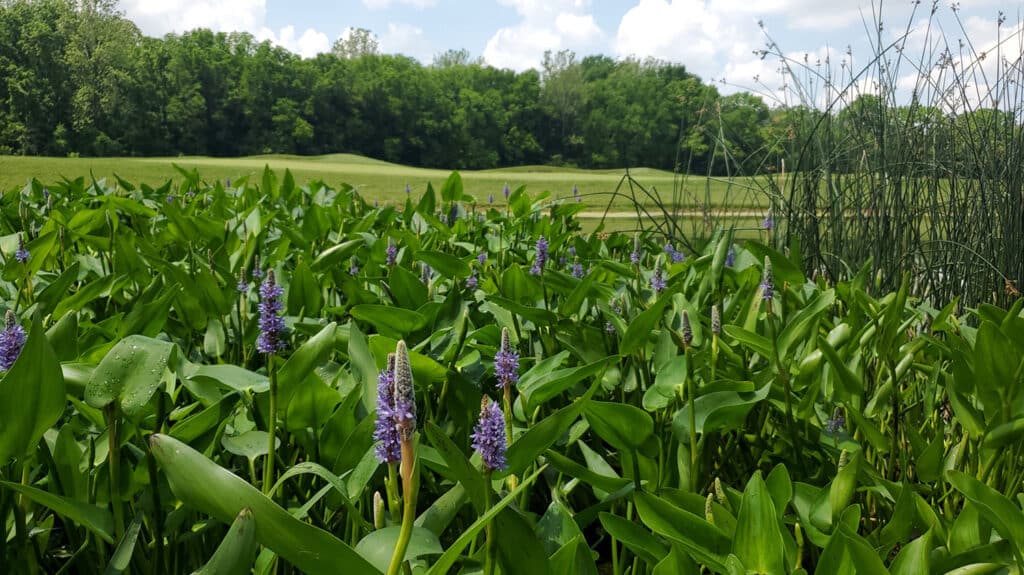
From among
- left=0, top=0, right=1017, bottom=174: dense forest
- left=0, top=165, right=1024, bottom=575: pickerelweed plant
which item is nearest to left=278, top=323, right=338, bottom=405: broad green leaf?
left=0, top=165, right=1024, bottom=575: pickerelweed plant

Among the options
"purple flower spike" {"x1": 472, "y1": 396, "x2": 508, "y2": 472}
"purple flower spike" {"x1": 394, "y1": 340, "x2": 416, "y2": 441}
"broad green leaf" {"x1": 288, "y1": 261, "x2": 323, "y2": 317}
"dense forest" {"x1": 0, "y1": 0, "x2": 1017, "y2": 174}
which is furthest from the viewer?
"dense forest" {"x1": 0, "y1": 0, "x2": 1017, "y2": 174}

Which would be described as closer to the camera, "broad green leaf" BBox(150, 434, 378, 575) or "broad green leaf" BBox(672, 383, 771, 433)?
"broad green leaf" BBox(150, 434, 378, 575)

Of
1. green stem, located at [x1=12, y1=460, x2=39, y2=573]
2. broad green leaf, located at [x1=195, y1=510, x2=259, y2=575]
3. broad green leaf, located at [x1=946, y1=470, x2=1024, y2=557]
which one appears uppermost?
broad green leaf, located at [x1=195, y1=510, x2=259, y2=575]

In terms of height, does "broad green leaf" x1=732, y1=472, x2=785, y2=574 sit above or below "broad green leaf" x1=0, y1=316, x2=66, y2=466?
below

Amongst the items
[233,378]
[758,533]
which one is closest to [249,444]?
[233,378]

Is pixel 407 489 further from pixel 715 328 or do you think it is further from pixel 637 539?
pixel 715 328

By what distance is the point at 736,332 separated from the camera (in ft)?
4.52

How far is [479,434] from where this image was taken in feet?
2.31

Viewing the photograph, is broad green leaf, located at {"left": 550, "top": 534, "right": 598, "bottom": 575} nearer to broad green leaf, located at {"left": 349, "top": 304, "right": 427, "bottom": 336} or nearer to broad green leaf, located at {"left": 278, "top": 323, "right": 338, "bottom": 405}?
broad green leaf, located at {"left": 278, "top": 323, "right": 338, "bottom": 405}

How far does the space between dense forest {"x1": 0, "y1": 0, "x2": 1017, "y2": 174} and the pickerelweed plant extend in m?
43.5

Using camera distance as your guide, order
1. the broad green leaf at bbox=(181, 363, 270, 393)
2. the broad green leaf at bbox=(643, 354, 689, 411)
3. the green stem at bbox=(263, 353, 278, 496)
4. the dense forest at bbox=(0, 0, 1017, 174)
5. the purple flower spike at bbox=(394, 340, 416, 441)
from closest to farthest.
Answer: the purple flower spike at bbox=(394, 340, 416, 441)
the green stem at bbox=(263, 353, 278, 496)
the broad green leaf at bbox=(181, 363, 270, 393)
the broad green leaf at bbox=(643, 354, 689, 411)
the dense forest at bbox=(0, 0, 1017, 174)

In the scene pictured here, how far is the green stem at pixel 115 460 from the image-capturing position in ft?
2.86

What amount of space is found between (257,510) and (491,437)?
0.67 ft

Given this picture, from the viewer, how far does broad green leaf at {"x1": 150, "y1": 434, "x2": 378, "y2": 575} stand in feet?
1.90
